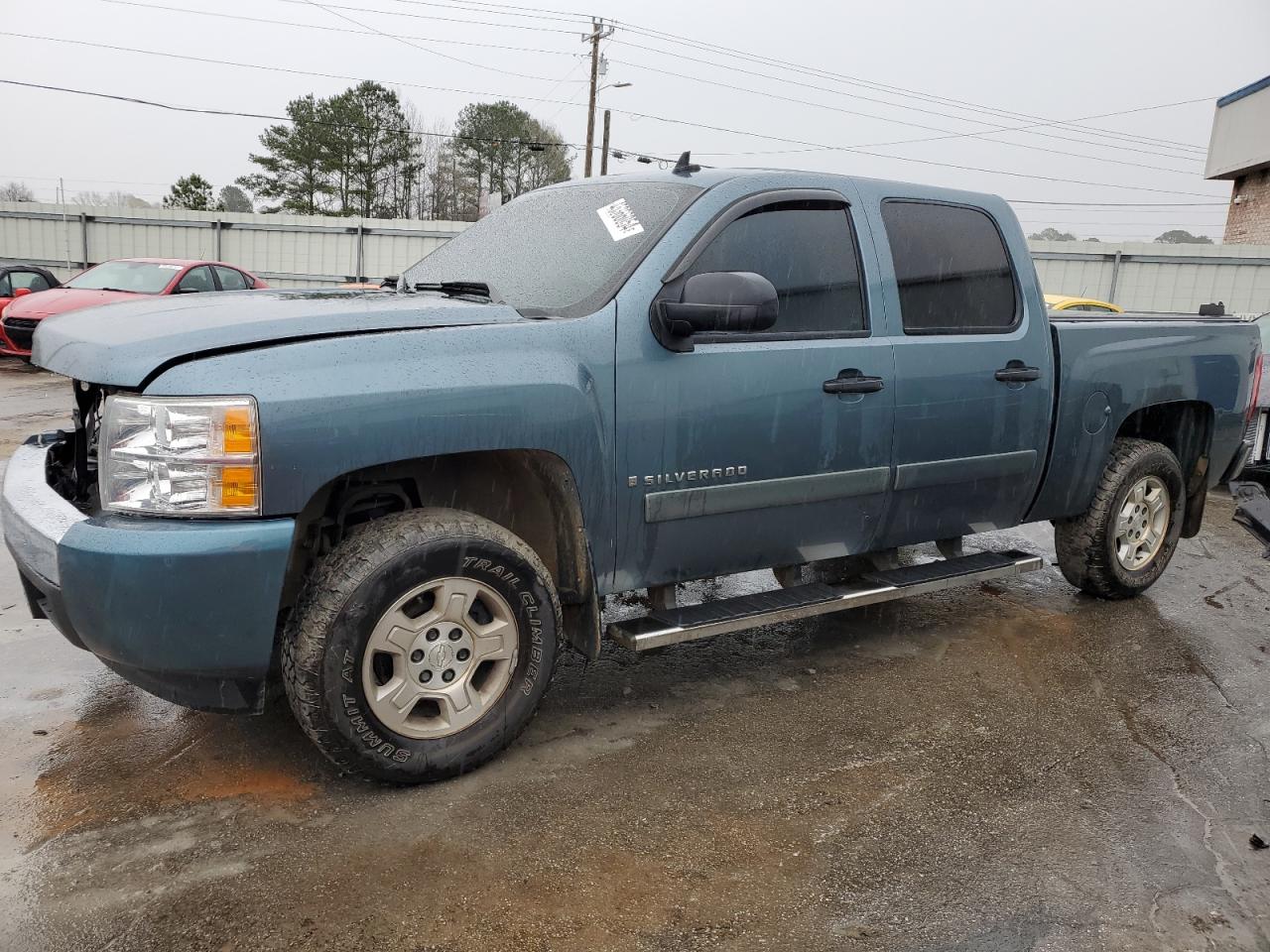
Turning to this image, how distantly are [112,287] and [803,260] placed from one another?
12582 millimetres

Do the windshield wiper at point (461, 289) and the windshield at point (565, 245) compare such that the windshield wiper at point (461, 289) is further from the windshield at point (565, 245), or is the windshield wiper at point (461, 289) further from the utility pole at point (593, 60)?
the utility pole at point (593, 60)

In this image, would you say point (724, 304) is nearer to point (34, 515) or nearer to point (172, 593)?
point (172, 593)

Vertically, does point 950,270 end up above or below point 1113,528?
above

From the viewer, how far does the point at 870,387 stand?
144 inches

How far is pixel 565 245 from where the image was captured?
362 centimetres

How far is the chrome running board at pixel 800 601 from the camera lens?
3297 millimetres

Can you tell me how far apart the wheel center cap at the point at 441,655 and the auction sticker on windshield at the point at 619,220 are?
154 centimetres

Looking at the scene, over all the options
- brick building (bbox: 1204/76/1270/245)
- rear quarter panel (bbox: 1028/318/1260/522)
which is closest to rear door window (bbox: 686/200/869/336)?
rear quarter panel (bbox: 1028/318/1260/522)

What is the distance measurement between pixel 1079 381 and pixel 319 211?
4364 cm

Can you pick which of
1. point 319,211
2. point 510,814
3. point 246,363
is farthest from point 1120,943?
point 319,211

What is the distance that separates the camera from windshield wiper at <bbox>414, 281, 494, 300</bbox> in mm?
3521

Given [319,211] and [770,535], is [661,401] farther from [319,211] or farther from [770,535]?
[319,211]

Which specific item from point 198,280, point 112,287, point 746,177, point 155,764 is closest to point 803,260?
point 746,177

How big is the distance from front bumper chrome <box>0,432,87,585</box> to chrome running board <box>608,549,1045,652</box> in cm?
167
